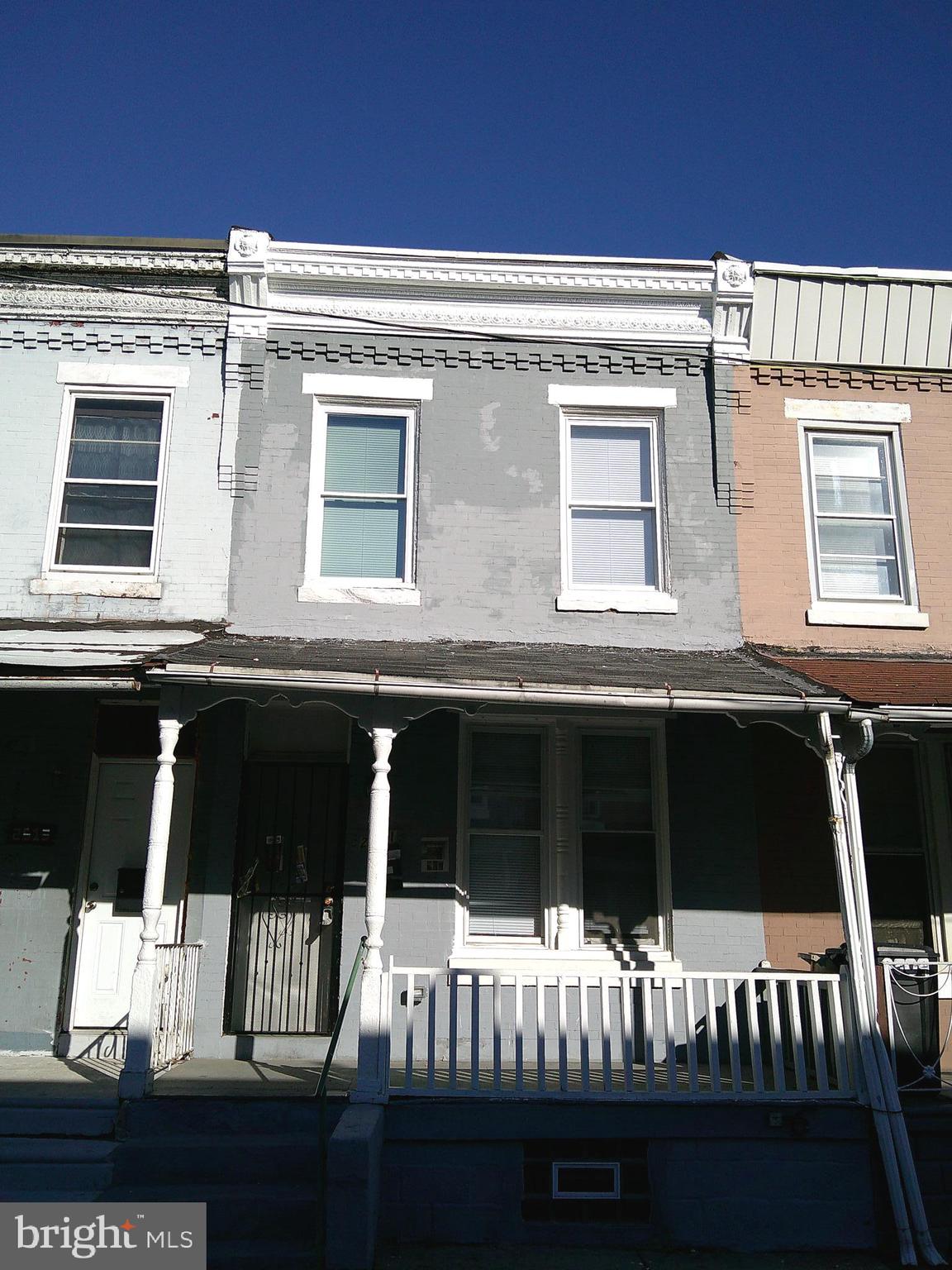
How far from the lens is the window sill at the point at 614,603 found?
877 cm

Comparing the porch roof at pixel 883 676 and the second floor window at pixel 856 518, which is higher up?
the second floor window at pixel 856 518

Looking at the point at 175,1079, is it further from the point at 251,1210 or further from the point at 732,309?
the point at 732,309

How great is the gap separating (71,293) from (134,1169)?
699 centimetres

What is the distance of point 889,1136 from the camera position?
643 centimetres

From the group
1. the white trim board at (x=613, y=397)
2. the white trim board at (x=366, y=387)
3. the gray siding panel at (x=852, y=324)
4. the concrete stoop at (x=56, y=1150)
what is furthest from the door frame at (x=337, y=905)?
the gray siding panel at (x=852, y=324)

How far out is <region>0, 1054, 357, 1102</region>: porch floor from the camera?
258 inches

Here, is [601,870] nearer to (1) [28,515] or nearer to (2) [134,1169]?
(2) [134,1169]

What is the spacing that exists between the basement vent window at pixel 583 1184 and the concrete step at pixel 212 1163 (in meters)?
1.38

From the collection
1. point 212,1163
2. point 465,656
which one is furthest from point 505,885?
point 212,1163

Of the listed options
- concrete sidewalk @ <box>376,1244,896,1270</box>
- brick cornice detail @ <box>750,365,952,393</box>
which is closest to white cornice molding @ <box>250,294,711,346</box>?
brick cornice detail @ <box>750,365,952,393</box>

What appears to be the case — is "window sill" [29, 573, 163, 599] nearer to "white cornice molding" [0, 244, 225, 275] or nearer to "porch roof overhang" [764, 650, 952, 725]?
"white cornice molding" [0, 244, 225, 275]

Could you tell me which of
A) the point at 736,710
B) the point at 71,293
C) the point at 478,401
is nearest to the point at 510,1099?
the point at 736,710

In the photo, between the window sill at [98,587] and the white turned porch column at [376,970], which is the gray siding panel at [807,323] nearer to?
the white turned porch column at [376,970]
